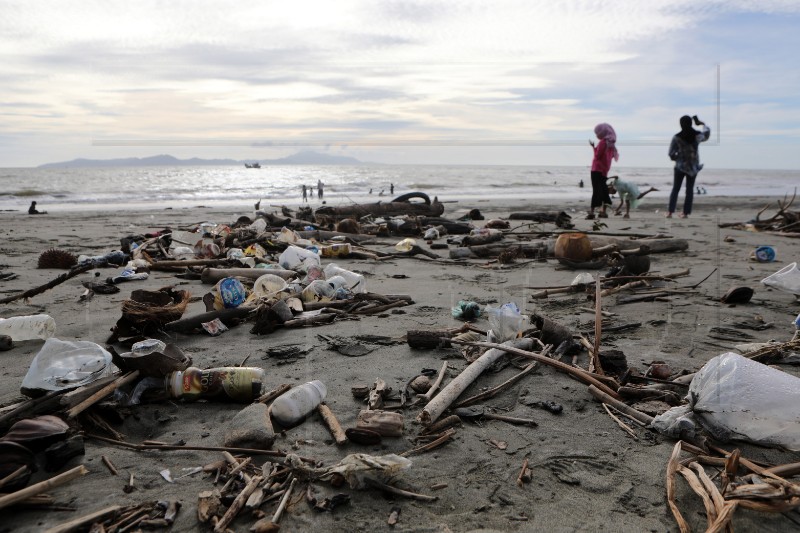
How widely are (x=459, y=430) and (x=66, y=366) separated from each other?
1.73m

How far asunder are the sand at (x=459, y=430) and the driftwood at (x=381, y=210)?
4918 mm

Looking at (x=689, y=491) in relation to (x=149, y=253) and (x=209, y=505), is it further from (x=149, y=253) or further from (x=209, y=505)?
(x=149, y=253)

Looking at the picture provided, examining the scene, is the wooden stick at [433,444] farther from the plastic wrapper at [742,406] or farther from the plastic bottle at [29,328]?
the plastic bottle at [29,328]

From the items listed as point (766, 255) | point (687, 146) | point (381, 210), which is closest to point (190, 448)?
point (766, 255)

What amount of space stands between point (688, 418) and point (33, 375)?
2.69m

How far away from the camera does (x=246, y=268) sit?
5344 millimetres

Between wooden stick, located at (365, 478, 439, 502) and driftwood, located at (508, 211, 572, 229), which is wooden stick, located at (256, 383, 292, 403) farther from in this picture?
driftwood, located at (508, 211, 572, 229)

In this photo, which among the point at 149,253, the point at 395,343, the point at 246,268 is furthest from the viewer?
the point at 149,253

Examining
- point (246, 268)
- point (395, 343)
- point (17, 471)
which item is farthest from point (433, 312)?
point (17, 471)

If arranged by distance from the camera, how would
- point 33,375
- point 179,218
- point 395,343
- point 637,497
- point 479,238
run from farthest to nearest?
point 179,218 < point 479,238 < point 395,343 < point 33,375 < point 637,497

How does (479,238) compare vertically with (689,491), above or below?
above

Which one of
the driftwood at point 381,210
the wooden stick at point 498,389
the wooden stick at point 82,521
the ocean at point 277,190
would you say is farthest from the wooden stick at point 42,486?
the ocean at point 277,190

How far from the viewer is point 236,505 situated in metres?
1.73

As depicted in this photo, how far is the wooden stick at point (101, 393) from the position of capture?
2.21m
